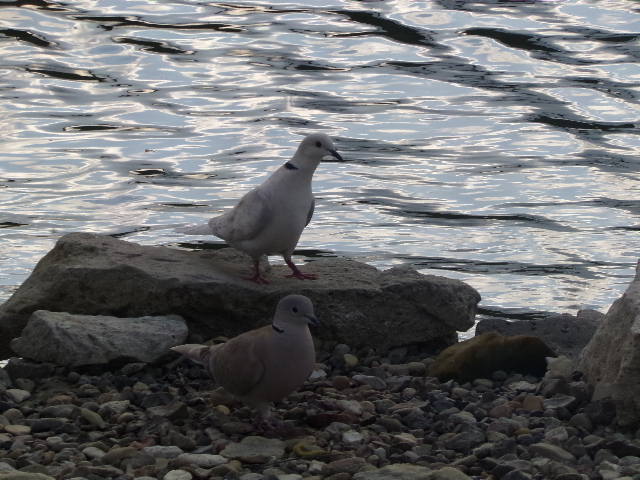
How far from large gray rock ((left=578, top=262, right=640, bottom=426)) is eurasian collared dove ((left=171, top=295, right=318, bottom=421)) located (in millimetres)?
1380

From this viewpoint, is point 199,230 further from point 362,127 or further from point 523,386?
point 362,127

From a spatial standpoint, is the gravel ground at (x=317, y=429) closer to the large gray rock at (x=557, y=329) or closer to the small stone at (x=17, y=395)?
the small stone at (x=17, y=395)

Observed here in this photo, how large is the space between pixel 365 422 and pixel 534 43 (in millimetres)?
9997

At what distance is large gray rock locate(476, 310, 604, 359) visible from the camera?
25.3ft

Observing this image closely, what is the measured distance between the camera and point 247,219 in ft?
25.0

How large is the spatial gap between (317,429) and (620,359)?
143 cm

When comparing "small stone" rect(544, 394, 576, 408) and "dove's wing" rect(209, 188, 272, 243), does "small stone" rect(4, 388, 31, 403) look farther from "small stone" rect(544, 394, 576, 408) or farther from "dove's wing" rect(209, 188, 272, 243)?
"small stone" rect(544, 394, 576, 408)

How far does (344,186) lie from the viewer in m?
11.8

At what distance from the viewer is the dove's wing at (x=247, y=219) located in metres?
7.55

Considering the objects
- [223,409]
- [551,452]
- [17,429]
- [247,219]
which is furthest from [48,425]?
[551,452]

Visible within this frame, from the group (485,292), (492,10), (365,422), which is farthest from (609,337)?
(492,10)

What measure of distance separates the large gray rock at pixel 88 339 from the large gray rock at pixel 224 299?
345 mm

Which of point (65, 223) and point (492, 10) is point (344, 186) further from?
point (492, 10)

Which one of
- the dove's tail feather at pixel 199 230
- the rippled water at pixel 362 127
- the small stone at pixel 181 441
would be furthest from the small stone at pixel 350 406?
the rippled water at pixel 362 127
